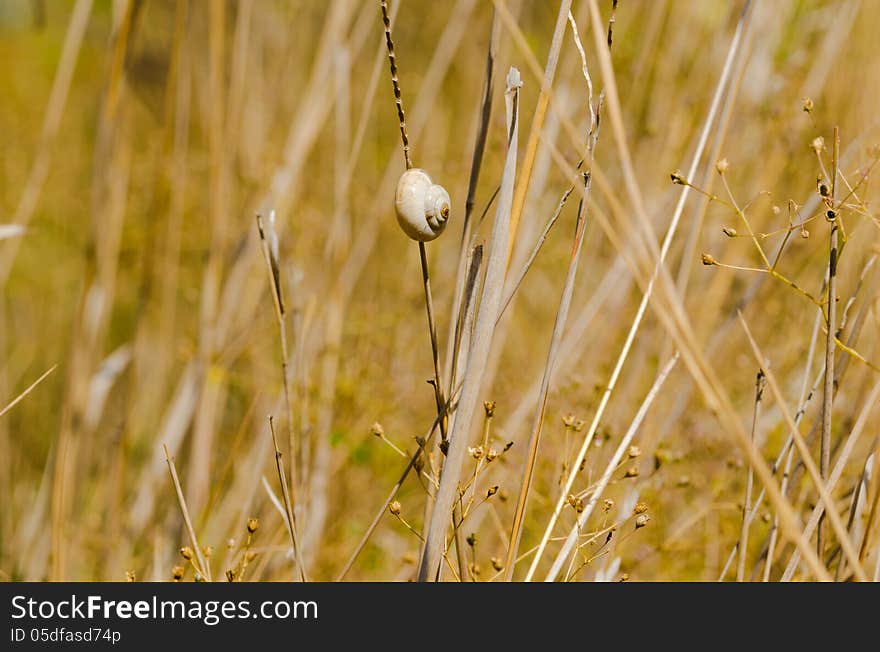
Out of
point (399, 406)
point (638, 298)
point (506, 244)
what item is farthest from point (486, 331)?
point (638, 298)

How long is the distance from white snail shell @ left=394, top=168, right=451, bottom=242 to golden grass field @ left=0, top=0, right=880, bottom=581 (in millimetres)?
37

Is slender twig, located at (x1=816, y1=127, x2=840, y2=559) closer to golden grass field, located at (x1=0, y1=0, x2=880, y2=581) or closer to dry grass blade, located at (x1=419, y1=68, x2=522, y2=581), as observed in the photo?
golden grass field, located at (x1=0, y1=0, x2=880, y2=581)

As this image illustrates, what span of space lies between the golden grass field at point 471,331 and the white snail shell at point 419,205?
0.04m

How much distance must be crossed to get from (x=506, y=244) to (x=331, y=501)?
27.9 inches

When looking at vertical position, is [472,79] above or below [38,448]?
above

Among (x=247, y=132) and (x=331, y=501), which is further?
(x=247, y=132)

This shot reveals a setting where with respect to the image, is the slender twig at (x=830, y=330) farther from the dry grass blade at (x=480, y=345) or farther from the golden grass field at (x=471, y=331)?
the dry grass blade at (x=480, y=345)

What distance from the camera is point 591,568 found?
28.2 inches

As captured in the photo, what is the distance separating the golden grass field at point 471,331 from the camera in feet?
1.79

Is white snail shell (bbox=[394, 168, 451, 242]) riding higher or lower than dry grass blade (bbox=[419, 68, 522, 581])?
higher

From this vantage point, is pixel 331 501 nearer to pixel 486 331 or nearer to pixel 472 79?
pixel 486 331

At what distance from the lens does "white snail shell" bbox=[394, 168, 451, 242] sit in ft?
1.41

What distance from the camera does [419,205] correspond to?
0.43 metres

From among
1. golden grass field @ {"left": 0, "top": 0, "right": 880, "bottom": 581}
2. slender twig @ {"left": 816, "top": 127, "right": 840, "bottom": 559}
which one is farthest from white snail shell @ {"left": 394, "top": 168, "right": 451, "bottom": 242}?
slender twig @ {"left": 816, "top": 127, "right": 840, "bottom": 559}
